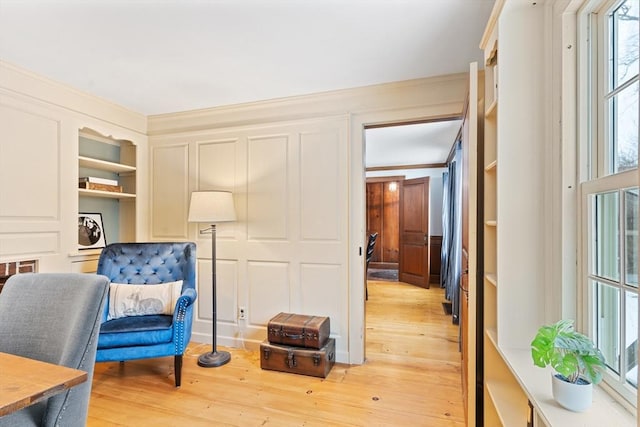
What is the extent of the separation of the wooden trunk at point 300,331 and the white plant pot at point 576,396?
180 centimetres

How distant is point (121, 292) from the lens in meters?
2.64

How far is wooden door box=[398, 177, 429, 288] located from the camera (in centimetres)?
603

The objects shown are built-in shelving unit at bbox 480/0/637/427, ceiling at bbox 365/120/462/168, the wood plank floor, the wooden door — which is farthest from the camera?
the wooden door

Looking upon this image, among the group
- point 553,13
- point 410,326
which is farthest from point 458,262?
point 553,13

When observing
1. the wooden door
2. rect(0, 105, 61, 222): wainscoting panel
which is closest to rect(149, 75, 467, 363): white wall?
rect(0, 105, 61, 222): wainscoting panel

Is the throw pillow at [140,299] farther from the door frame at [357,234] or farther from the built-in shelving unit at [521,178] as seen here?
the built-in shelving unit at [521,178]

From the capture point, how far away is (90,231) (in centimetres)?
316

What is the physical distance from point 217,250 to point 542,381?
2.80 metres

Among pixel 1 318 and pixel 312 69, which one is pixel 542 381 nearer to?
pixel 1 318

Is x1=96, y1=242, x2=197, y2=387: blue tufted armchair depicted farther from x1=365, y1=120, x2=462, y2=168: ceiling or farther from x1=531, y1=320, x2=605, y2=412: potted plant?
x1=365, y1=120, x2=462, y2=168: ceiling

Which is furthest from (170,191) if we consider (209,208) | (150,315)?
(150,315)

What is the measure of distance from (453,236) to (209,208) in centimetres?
311

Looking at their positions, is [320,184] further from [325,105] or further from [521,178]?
[521,178]

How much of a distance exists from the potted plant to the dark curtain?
2.07 meters
